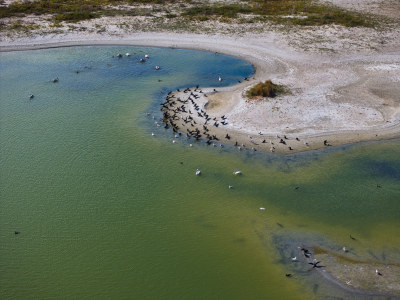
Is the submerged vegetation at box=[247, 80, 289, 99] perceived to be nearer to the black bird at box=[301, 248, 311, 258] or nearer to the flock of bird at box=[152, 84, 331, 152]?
the flock of bird at box=[152, 84, 331, 152]

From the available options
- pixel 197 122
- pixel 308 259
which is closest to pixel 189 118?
pixel 197 122

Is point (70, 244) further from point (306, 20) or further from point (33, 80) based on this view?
point (306, 20)

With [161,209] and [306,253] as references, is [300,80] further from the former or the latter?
[161,209]

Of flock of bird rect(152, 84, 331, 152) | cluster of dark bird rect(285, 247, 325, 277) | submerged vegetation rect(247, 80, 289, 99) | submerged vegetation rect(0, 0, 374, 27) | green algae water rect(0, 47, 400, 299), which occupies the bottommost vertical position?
cluster of dark bird rect(285, 247, 325, 277)

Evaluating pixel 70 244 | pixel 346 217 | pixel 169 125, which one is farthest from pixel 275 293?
pixel 169 125

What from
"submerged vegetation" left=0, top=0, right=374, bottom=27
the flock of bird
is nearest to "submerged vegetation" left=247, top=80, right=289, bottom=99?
the flock of bird

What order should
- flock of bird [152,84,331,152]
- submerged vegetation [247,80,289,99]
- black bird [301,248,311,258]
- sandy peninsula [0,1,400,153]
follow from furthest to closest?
submerged vegetation [247,80,289,99] → sandy peninsula [0,1,400,153] → flock of bird [152,84,331,152] → black bird [301,248,311,258]
